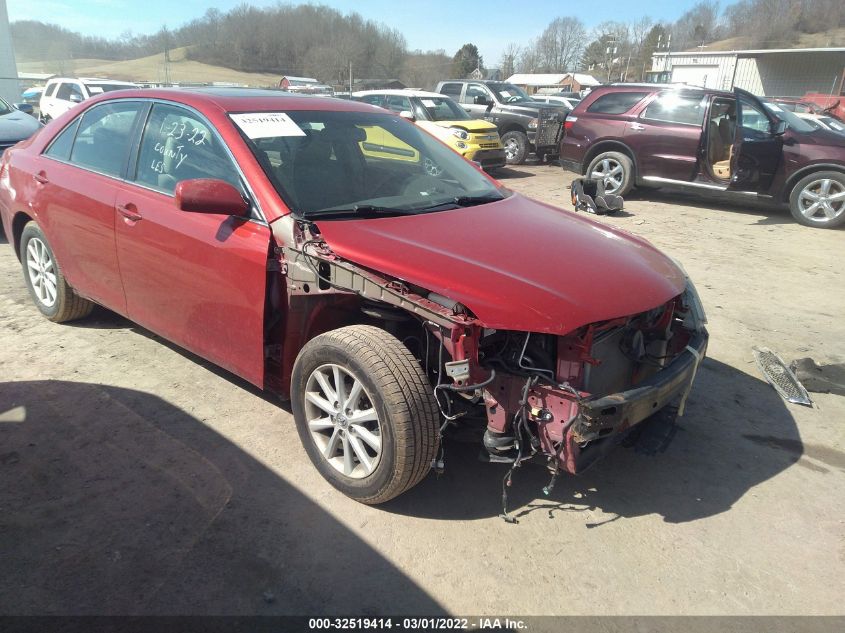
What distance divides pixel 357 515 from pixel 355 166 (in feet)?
6.14

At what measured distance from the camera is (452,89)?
17156 mm

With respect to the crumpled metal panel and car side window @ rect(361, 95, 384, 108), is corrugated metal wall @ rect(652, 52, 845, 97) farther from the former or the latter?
the crumpled metal panel

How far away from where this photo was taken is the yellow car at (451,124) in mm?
12195

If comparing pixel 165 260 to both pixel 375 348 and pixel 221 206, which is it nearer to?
pixel 221 206

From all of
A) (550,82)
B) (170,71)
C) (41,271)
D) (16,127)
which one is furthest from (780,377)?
(170,71)

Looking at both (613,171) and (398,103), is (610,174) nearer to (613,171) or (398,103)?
(613,171)

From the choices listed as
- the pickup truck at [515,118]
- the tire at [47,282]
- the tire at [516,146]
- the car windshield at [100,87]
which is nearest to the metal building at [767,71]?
the pickup truck at [515,118]

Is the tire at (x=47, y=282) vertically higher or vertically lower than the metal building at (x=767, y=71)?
lower

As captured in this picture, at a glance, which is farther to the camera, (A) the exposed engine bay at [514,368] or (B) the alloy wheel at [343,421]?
(B) the alloy wheel at [343,421]

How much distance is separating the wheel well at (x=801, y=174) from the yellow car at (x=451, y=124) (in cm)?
532

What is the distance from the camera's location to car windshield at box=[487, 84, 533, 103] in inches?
659

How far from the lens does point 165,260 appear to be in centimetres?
338

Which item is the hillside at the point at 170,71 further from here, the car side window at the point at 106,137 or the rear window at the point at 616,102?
the car side window at the point at 106,137

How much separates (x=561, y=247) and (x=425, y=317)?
890 mm
